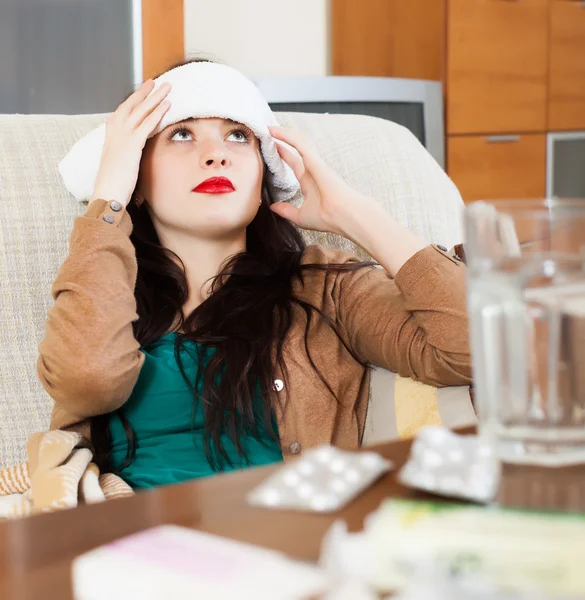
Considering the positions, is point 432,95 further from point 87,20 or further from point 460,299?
point 460,299

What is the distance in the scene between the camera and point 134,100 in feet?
4.75

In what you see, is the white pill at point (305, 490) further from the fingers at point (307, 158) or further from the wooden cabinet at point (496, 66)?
the wooden cabinet at point (496, 66)

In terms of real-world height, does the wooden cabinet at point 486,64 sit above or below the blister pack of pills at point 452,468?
above

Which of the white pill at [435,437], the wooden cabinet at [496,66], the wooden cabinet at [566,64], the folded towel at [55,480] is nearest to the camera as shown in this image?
the white pill at [435,437]

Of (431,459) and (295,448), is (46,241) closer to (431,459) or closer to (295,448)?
(295,448)

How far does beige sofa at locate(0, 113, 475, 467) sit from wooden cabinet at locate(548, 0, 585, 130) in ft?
7.71

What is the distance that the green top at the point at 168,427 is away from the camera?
1319 mm

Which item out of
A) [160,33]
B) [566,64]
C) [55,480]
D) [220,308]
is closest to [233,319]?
[220,308]

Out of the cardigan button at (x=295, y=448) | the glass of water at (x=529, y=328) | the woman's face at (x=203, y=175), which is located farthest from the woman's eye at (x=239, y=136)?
the glass of water at (x=529, y=328)

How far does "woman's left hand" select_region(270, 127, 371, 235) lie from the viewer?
142 cm

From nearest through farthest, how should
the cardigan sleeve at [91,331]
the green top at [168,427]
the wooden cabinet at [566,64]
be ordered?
1. the cardigan sleeve at [91,331]
2. the green top at [168,427]
3. the wooden cabinet at [566,64]

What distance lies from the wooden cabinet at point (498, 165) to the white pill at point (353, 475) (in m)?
3.15

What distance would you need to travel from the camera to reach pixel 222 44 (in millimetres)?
3391

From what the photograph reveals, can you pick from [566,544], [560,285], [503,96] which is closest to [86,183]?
[560,285]
